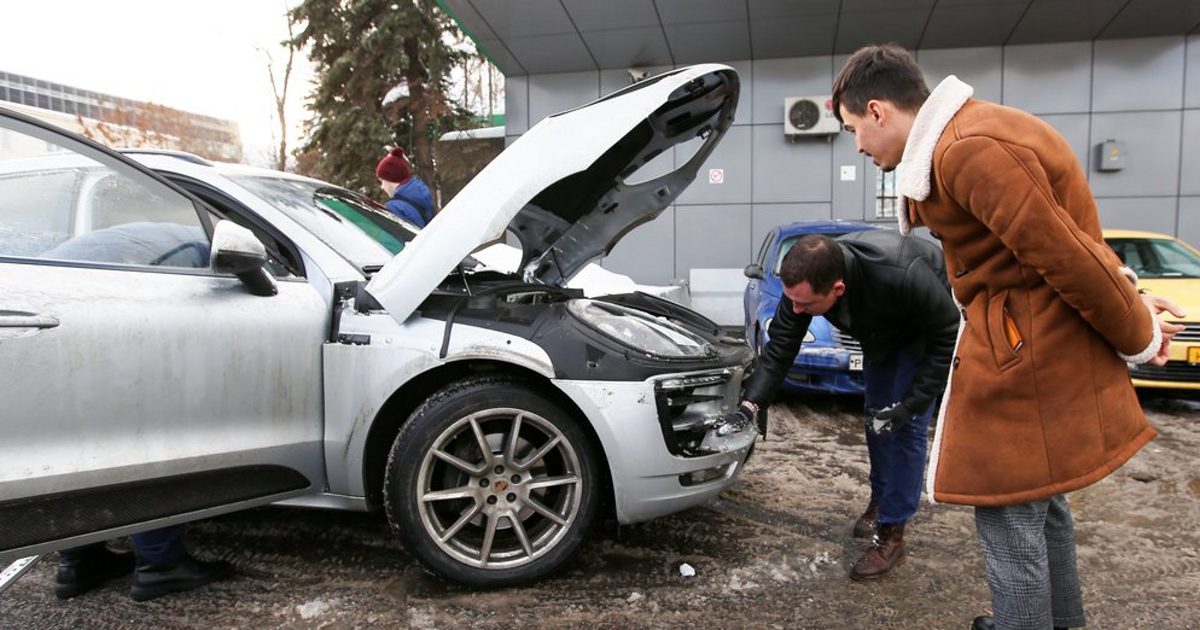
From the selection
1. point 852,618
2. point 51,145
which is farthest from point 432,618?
point 51,145

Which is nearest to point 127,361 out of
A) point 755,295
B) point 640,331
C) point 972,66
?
point 640,331

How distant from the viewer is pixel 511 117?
37.0ft

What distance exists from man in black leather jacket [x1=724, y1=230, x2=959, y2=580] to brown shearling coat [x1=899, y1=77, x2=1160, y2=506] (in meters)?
0.79

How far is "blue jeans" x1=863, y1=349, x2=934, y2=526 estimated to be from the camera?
2.73 m

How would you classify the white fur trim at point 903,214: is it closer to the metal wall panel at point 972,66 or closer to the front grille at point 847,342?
the front grille at point 847,342

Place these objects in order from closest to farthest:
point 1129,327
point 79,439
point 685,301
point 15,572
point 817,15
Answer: point 1129,327 → point 79,439 → point 15,572 → point 685,301 → point 817,15

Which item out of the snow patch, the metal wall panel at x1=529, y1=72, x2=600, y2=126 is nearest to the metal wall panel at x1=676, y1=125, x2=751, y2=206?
the metal wall panel at x1=529, y1=72, x2=600, y2=126

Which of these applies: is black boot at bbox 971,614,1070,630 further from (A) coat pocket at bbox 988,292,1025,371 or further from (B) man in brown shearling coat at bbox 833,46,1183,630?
(A) coat pocket at bbox 988,292,1025,371

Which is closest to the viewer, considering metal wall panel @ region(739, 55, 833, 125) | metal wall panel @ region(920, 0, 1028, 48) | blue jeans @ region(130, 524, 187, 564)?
blue jeans @ region(130, 524, 187, 564)

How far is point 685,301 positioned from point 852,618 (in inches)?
148

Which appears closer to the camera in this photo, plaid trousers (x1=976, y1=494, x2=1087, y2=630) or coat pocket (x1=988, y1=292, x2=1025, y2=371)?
coat pocket (x1=988, y1=292, x2=1025, y2=371)

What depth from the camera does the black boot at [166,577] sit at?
8.39 ft

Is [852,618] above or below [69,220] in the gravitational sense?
below

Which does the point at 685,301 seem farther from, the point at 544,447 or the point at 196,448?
the point at 196,448
